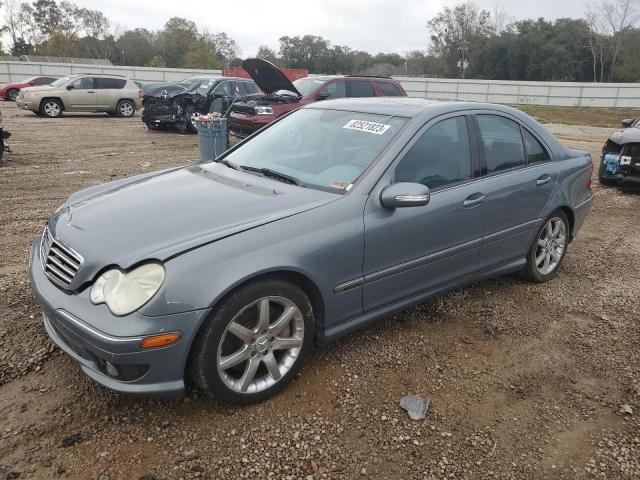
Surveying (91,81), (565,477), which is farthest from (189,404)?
(91,81)

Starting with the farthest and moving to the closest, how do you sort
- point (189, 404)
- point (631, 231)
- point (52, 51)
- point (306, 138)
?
point (52, 51)
point (631, 231)
point (306, 138)
point (189, 404)

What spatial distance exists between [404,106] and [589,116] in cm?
3071

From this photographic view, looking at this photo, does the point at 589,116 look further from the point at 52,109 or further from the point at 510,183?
the point at 510,183

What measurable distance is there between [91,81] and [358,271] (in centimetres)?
1852

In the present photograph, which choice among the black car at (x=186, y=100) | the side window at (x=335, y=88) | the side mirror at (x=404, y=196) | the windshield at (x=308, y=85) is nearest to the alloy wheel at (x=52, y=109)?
the black car at (x=186, y=100)

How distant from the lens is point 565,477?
7.68 ft

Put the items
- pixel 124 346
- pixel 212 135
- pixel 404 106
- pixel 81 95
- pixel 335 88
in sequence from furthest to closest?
pixel 81 95 < pixel 335 88 < pixel 212 135 < pixel 404 106 < pixel 124 346

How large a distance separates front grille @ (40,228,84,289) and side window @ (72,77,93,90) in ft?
57.8

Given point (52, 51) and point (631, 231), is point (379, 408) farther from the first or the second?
point (52, 51)

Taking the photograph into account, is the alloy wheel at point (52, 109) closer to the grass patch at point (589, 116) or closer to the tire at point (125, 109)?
the tire at point (125, 109)

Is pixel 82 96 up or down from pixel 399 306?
up

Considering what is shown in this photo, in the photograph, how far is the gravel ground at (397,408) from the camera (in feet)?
7.66

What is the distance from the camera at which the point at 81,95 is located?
18047 millimetres

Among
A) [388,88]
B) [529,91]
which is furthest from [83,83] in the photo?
[529,91]
